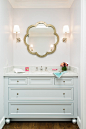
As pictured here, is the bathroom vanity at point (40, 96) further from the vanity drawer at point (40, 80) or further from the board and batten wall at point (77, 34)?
the board and batten wall at point (77, 34)

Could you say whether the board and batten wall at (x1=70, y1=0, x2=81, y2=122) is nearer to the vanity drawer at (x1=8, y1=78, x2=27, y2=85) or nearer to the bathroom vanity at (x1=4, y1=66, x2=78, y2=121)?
the bathroom vanity at (x1=4, y1=66, x2=78, y2=121)

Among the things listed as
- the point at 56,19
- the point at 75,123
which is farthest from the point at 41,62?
the point at 75,123

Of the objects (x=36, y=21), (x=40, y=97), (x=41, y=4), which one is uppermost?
(x=41, y=4)

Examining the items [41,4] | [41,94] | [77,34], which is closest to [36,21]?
[41,4]

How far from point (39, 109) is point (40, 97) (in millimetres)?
233

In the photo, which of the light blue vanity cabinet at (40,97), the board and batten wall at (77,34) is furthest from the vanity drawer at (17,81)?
the board and batten wall at (77,34)

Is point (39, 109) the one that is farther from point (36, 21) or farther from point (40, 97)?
point (36, 21)

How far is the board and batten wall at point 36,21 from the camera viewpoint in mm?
2891

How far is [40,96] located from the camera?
2.27m

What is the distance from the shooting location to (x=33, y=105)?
2.27 meters

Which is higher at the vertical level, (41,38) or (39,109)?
(41,38)

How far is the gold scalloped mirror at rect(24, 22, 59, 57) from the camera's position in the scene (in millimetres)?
2873

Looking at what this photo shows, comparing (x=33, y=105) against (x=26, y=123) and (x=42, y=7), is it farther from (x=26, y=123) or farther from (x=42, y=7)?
(x=42, y=7)

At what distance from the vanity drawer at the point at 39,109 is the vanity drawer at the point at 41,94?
135 millimetres
